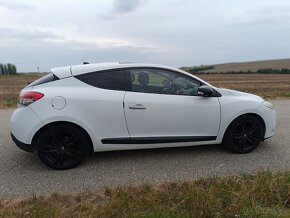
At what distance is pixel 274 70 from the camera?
49.0m

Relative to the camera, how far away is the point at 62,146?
4.24m

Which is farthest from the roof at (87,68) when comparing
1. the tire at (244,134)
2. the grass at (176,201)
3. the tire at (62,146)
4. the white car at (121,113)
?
the grass at (176,201)

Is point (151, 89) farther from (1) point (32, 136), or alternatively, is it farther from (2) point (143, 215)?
(2) point (143, 215)

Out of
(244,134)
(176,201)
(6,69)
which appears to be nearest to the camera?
(176,201)

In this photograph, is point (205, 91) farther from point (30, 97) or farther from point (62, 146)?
point (30, 97)

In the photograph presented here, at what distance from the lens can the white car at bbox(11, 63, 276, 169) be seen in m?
4.16

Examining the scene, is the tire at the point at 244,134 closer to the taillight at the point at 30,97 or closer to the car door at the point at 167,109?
the car door at the point at 167,109

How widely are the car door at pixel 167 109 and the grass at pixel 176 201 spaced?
107 cm

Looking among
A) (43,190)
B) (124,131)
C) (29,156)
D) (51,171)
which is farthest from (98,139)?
(29,156)

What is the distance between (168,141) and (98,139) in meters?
1.03

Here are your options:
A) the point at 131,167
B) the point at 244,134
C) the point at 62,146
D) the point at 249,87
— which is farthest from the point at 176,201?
the point at 249,87

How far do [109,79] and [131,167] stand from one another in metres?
1.30

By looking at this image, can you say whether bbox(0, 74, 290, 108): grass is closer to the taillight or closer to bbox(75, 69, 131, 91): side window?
the taillight

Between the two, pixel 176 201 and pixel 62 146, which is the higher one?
pixel 62 146
